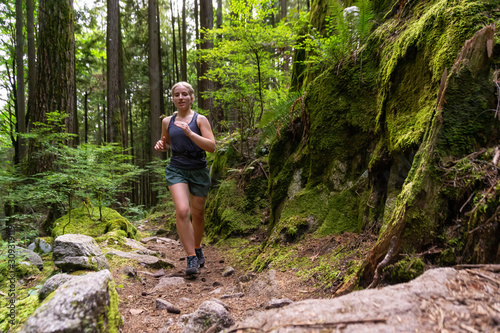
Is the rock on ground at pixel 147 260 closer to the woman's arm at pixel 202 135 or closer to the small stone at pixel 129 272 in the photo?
the small stone at pixel 129 272

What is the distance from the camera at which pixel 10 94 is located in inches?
579

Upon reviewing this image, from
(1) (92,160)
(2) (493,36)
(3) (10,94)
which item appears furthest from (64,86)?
(3) (10,94)

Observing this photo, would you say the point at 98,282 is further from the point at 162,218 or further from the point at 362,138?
the point at 162,218

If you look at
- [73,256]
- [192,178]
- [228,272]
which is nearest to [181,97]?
[192,178]

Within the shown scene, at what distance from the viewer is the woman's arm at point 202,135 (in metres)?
3.42

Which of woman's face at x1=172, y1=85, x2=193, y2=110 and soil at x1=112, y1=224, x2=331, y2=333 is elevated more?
woman's face at x1=172, y1=85, x2=193, y2=110

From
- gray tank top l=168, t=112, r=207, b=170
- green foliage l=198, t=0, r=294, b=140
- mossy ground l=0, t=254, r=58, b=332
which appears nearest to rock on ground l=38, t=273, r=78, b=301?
mossy ground l=0, t=254, r=58, b=332

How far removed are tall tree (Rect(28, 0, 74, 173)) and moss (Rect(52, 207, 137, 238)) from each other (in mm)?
1548

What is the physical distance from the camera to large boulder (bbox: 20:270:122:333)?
4.71 ft

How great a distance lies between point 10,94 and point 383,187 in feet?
62.7


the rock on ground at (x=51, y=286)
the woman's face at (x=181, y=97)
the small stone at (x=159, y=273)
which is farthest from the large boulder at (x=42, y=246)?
the woman's face at (x=181, y=97)

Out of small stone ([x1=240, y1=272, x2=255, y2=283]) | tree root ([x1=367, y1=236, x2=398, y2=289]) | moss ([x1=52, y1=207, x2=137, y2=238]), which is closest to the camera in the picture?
tree root ([x1=367, y1=236, x2=398, y2=289])

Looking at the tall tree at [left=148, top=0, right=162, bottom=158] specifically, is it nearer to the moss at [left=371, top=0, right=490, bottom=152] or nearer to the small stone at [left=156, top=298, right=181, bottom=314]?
the small stone at [left=156, top=298, right=181, bottom=314]

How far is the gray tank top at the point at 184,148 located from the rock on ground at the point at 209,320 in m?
2.26
